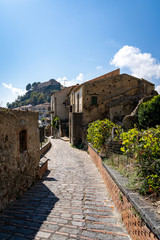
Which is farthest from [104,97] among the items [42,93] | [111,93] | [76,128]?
[42,93]

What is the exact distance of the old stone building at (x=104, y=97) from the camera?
762 inches

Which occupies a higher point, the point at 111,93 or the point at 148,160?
the point at 111,93

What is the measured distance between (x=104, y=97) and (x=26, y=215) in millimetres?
17032

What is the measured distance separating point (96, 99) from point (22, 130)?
1414 centimetres

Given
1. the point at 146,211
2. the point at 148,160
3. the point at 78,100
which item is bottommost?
the point at 146,211

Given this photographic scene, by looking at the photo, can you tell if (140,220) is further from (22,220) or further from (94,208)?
(22,220)

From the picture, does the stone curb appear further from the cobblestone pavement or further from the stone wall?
the stone wall

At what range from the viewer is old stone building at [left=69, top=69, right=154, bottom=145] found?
19.3 meters

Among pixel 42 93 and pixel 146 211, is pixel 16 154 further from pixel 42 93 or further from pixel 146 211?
pixel 42 93

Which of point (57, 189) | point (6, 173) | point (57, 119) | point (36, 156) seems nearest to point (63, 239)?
point (6, 173)

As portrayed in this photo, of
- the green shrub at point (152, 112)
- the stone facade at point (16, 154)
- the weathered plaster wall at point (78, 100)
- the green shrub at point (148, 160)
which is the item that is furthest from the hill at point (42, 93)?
the green shrub at point (148, 160)

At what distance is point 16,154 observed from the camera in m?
5.58

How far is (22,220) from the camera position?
384cm

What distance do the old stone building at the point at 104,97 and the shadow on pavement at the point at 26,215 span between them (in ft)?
45.5
